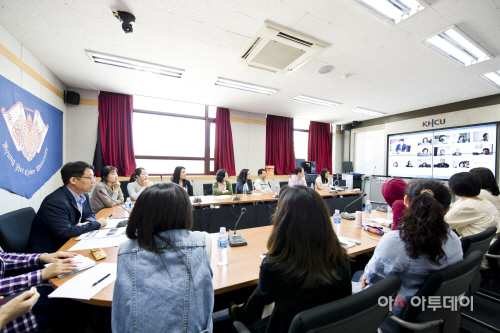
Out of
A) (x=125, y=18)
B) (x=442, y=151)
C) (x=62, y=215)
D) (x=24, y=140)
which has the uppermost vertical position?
(x=125, y=18)

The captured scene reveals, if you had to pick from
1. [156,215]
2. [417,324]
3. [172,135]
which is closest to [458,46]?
[417,324]

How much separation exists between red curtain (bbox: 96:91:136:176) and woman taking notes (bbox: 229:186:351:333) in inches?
200

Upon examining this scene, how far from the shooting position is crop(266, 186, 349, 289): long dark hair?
35.0 inches

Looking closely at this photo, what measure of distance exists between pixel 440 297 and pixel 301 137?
7097mm

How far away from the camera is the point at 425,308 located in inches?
40.9

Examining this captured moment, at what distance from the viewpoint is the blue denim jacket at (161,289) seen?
798mm

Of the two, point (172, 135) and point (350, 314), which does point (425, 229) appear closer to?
point (350, 314)

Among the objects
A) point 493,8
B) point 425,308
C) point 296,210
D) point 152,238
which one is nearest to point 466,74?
point 493,8

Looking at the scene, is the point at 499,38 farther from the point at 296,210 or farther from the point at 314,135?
the point at 314,135

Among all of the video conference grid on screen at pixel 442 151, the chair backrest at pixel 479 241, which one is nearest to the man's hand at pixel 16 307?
the chair backrest at pixel 479 241

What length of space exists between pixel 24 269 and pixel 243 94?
4.40 m

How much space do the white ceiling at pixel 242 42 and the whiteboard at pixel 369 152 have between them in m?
2.44

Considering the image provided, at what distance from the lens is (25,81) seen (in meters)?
2.86

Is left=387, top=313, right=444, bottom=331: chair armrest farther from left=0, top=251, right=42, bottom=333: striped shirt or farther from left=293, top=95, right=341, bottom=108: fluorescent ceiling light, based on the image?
left=293, top=95, right=341, bottom=108: fluorescent ceiling light
